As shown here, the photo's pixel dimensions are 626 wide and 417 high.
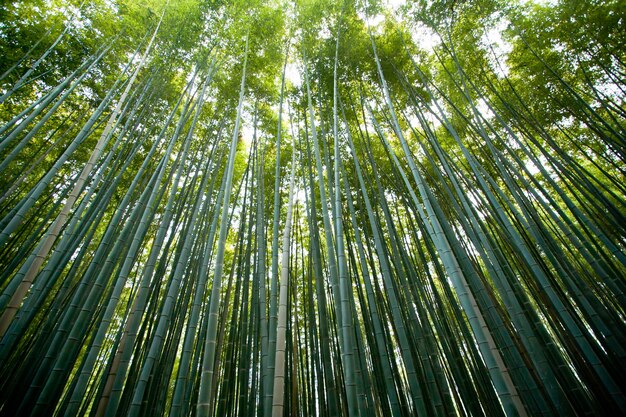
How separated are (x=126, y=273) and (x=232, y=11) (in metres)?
3.67

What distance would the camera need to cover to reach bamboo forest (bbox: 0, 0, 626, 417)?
71.3 inches

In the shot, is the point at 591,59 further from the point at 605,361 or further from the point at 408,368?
the point at 408,368

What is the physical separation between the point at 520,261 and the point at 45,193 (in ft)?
17.8

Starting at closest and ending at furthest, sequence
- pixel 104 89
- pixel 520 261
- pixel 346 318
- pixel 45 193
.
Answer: pixel 346 318
pixel 520 261
pixel 45 193
pixel 104 89

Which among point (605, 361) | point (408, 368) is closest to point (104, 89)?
point (408, 368)

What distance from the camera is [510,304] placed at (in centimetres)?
184

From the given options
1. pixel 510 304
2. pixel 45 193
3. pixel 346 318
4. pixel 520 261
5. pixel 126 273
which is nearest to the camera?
pixel 346 318

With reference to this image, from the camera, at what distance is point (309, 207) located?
3.35m

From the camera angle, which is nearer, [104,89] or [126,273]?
[126,273]

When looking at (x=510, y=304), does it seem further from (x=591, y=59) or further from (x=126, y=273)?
(x=591, y=59)

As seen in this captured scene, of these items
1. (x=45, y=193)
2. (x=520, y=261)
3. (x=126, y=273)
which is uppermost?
(x=45, y=193)

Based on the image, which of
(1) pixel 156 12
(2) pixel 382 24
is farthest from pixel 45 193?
(2) pixel 382 24

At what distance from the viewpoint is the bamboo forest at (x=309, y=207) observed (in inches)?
71.3

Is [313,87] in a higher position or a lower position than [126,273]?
higher
